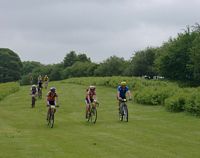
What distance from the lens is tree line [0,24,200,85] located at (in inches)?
2756

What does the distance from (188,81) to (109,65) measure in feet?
150

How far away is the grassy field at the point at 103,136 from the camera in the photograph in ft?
54.9

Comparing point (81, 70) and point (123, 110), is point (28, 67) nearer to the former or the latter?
point (81, 70)

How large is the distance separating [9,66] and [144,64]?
55.3 metres

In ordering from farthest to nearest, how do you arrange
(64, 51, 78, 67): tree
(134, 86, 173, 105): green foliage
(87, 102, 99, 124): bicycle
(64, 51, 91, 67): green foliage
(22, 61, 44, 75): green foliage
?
(22, 61, 44, 75): green foliage
(64, 51, 91, 67): green foliage
(64, 51, 78, 67): tree
(134, 86, 173, 105): green foliage
(87, 102, 99, 124): bicycle

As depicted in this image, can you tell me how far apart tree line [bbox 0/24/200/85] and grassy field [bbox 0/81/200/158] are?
3592cm

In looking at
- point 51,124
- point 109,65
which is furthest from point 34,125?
point 109,65

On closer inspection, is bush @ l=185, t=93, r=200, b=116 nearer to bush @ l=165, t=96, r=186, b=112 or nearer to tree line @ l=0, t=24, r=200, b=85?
bush @ l=165, t=96, r=186, b=112

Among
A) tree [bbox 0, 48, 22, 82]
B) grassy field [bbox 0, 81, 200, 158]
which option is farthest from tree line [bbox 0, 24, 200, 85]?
grassy field [bbox 0, 81, 200, 158]

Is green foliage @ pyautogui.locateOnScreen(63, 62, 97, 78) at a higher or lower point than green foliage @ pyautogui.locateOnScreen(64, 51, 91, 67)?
lower

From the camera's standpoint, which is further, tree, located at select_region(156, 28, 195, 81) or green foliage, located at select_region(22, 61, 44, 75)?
green foliage, located at select_region(22, 61, 44, 75)

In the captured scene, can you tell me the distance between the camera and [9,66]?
143125mm

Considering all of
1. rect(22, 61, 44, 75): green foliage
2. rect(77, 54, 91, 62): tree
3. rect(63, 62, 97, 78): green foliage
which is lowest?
rect(63, 62, 97, 78): green foliage

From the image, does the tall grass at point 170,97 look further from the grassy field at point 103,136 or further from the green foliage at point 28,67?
the green foliage at point 28,67
